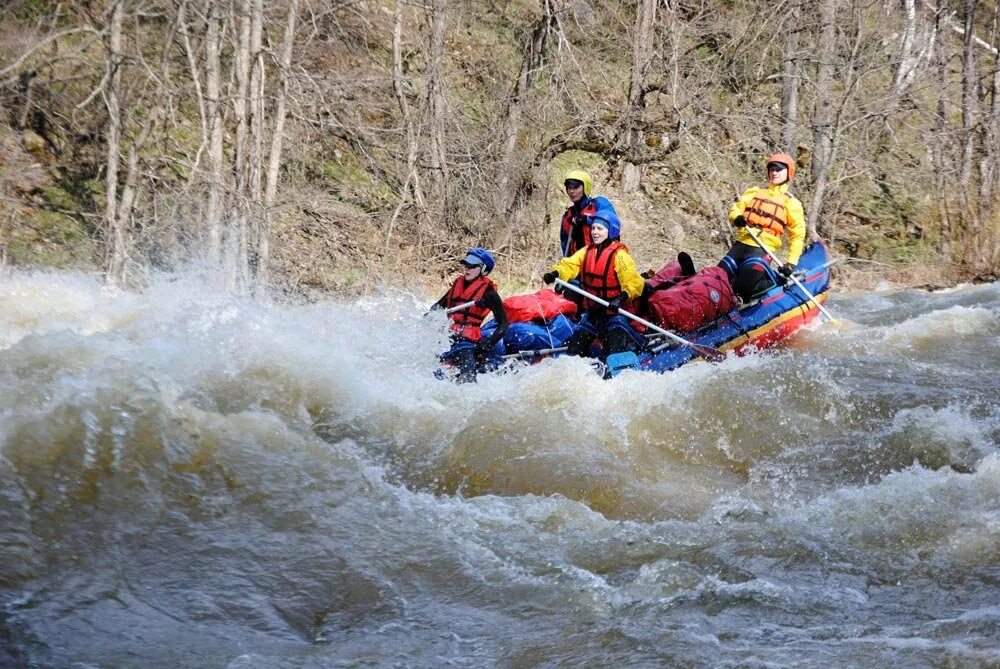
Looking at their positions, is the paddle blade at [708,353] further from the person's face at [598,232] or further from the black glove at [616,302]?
the person's face at [598,232]

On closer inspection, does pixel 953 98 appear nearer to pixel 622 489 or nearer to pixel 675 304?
pixel 675 304

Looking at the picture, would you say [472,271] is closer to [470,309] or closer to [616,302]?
[470,309]

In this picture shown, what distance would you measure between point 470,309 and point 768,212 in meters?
3.51

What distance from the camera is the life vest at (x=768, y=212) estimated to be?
31.1ft

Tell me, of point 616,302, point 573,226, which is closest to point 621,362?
point 616,302

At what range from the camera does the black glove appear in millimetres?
7863

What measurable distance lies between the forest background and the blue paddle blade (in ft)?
16.3

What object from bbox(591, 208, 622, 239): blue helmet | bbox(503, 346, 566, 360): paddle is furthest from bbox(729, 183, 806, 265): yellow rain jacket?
bbox(503, 346, 566, 360): paddle

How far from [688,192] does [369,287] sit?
6689mm

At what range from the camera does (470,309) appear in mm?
7703

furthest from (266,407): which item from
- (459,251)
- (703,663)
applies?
(459,251)

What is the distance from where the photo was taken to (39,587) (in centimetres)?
389

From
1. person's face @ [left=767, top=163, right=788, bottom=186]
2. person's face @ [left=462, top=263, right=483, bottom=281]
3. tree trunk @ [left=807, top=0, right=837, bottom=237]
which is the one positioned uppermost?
tree trunk @ [left=807, top=0, right=837, bottom=237]

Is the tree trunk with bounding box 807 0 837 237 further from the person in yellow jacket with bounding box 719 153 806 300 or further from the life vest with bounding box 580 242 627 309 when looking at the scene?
the life vest with bounding box 580 242 627 309
